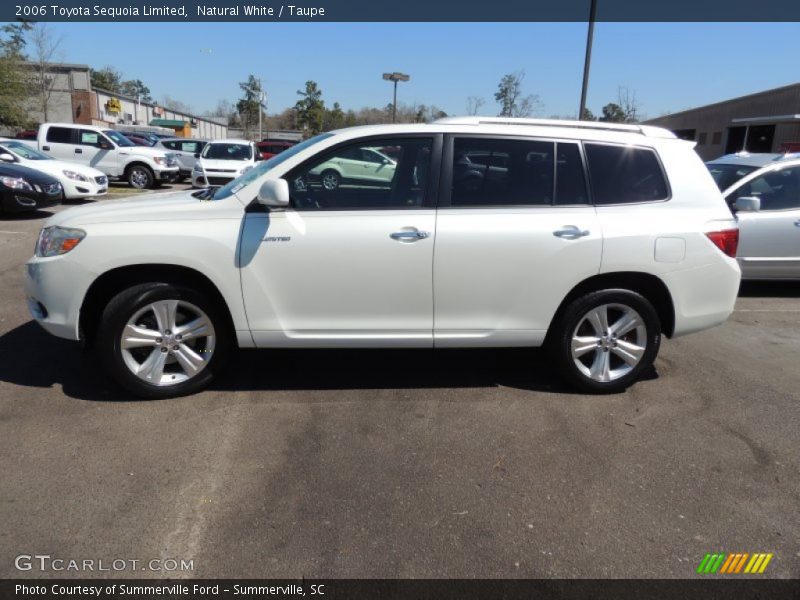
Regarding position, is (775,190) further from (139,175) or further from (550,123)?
(139,175)

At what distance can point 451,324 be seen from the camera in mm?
3988

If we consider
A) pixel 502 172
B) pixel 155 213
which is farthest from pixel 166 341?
pixel 502 172

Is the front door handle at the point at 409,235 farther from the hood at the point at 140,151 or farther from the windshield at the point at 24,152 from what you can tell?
the hood at the point at 140,151

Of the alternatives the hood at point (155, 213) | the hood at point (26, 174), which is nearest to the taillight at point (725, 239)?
the hood at point (155, 213)

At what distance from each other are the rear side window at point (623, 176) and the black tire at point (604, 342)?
0.66 meters

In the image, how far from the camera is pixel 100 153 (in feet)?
57.1

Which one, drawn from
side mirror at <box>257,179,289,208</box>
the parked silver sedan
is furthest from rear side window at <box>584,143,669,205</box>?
the parked silver sedan

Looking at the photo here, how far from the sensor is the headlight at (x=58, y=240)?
369 cm

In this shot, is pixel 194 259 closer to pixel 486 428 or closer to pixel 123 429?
pixel 123 429

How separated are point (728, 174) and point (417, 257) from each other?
19.1 ft

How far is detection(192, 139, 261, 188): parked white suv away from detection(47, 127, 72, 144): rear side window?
4.07 meters

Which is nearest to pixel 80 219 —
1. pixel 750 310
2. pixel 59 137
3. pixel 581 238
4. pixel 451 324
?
pixel 451 324

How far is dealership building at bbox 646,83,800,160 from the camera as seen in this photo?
23081mm

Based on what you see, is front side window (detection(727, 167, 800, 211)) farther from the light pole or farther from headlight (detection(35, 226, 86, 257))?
headlight (detection(35, 226, 86, 257))
